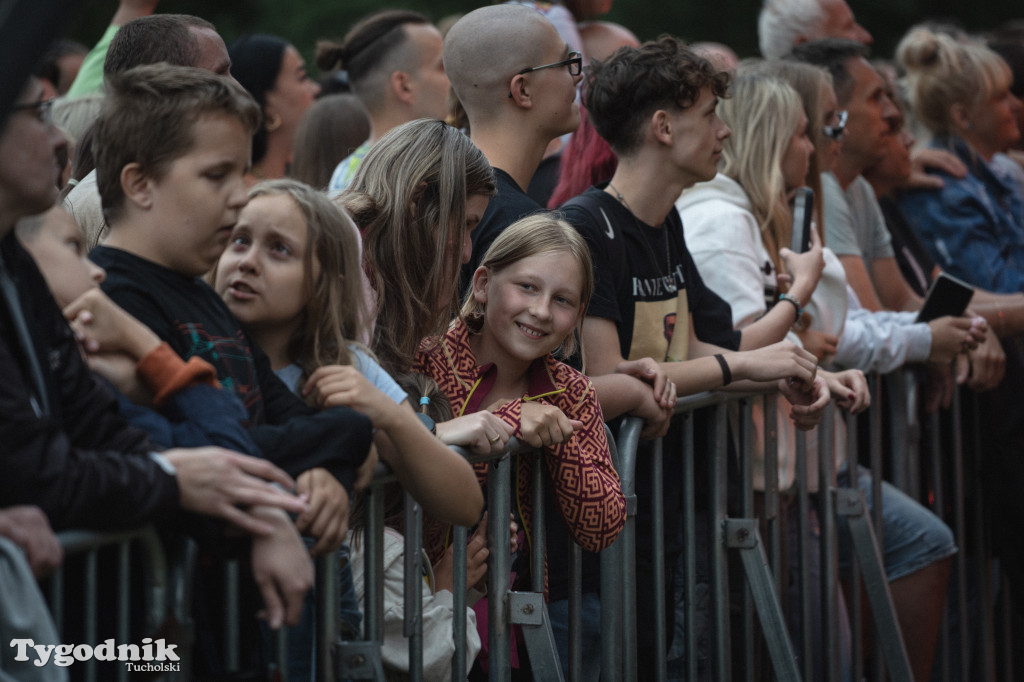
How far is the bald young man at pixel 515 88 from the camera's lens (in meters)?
3.98

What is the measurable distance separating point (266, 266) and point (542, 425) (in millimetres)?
784

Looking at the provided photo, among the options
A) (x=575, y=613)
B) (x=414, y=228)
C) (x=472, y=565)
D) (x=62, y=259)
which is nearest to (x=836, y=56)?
(x=414, y=228)

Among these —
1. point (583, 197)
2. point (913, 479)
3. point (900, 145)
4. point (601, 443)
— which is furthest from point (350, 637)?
point (900, 145)

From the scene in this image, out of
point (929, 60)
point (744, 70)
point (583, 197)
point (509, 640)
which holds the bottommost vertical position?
point (509, 640)

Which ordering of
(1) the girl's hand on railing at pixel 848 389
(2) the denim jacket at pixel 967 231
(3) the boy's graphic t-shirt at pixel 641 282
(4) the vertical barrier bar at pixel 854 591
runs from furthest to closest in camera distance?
1. (2) the denim jacket at pixel 967 231
2. (4) the vertical barrier bar at pixel 854 591
3. (1) the girl's hand on railing at pixel 848 389
4. (3) the boy's graphic t-shirt at pixel 641 282

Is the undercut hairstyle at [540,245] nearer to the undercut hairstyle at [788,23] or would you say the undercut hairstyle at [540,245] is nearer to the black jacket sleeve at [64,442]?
the black jacket sleeve at [64,442]

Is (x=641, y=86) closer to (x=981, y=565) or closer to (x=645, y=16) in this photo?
(x=981, y=565)

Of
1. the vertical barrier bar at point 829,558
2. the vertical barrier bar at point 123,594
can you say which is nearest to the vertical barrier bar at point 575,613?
the vertical barrier bar at point 829,558

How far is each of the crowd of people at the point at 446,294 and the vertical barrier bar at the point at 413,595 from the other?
0.12 metres

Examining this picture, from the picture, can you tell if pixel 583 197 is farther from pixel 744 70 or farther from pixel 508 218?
pixel 744 70

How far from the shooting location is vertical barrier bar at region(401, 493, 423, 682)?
258 cm

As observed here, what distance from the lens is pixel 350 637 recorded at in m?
2.71

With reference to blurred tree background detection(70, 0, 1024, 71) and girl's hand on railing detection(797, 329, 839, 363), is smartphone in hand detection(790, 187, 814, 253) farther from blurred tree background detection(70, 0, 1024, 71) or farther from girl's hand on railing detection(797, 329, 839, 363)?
blurred tree background detection(70, 0, 1024, 71)

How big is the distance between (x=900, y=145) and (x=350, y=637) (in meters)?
4.05
